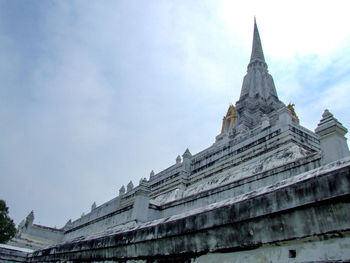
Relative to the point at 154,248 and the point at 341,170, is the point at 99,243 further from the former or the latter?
the point at 341,170

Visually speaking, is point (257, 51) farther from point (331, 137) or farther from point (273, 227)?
point (273, 227)

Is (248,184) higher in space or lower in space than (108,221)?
higher

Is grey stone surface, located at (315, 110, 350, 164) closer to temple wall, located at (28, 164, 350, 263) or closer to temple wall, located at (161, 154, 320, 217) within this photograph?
temple wall, located at (161, 154, 320, 217)

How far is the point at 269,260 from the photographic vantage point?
99.8 inches

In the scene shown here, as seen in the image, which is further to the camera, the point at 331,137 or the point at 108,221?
the point at 108,221

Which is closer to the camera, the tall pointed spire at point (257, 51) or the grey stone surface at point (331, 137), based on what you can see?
the grey stone surface at point (331, 137)

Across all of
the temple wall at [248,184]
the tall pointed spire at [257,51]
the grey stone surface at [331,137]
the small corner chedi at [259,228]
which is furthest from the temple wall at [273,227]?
the tall pointed spire at [257,51]

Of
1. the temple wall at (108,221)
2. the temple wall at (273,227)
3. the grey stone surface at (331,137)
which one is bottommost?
the temple wall at (273,227)

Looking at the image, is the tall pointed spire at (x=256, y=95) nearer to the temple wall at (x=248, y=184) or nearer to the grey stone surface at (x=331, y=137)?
the temple wall at (x=248, y=184)

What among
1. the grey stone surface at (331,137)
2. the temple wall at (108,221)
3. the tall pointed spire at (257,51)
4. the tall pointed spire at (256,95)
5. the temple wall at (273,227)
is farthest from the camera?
the tall pointed spire at (257,51)

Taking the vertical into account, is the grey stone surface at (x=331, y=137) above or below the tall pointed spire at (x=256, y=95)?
below

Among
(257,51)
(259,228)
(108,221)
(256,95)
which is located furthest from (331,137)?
(257,51)

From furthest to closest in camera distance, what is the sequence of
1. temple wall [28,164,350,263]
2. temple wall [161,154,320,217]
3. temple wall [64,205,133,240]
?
temple wall [64,205,133,240] < temple wall [161,154,320,217] < temple wall [28,164,350,263]

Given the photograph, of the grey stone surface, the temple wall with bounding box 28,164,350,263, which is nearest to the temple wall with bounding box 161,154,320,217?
the grey stone surface
